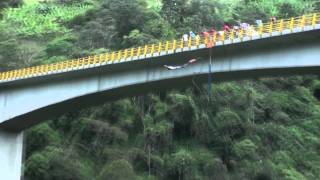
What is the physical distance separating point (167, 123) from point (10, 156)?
1252cm

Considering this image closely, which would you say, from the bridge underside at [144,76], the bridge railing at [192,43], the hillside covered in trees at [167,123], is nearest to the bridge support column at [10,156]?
the bridge underside at [144,76]

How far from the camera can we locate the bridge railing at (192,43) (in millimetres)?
23500

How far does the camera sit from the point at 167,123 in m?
44.7

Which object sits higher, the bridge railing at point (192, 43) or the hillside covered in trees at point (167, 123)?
the bridge railing at point (192, 43)

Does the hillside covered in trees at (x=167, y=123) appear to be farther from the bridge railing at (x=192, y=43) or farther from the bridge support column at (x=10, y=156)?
the bridge railing at (x=192, y=43)

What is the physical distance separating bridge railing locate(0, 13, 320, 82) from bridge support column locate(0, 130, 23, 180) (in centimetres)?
406

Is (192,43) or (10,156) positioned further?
(10,156)

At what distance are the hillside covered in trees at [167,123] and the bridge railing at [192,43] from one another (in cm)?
332

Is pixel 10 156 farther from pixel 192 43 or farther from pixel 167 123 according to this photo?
pixel 192 43

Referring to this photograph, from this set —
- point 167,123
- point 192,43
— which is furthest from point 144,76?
point 167,123

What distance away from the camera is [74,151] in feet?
135

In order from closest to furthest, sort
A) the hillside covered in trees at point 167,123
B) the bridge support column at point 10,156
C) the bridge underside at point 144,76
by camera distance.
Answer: the bridge underside at point 144,76
the bridge support column at point 10,156
the hillside covered in trees at point 167,123

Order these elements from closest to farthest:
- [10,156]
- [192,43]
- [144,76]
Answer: [192,43], [144,76], [10,156]

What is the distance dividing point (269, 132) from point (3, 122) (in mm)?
23245
